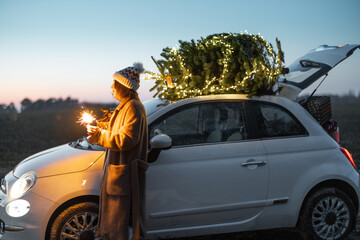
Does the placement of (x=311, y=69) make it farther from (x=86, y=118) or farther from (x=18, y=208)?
(x=18, y=208)

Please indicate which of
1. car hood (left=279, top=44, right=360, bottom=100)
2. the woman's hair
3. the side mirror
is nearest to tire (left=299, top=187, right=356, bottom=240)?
car hood (left=279, top=44, right=360, bottom=100)

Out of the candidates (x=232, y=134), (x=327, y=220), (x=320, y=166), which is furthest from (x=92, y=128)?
(x=327, y=220)

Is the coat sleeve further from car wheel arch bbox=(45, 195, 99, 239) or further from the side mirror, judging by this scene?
car wheel arch bbox=(45, 195, 99, 239)

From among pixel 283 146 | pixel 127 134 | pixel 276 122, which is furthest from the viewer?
pixel 276 122

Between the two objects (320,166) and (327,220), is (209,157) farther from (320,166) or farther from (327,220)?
(327,220)

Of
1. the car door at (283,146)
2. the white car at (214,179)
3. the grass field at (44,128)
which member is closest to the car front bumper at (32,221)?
the white car at (214,179)

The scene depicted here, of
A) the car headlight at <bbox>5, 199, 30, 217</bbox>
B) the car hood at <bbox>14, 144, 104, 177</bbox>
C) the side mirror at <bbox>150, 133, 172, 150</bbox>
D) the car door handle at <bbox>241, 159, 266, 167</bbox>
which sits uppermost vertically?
the side mirror at <bbox>150, 133, 172, 150</bbox>

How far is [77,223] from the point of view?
4.22 meters

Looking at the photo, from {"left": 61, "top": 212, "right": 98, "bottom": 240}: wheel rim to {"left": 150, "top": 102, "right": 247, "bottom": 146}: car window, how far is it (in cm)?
112

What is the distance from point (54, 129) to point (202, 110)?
1063 inches

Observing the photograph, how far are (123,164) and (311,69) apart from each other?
296 centimetres

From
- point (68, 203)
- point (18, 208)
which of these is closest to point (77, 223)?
point (68, 203)

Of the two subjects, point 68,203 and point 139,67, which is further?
point 68,203

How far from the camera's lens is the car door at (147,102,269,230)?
14.2 ft
